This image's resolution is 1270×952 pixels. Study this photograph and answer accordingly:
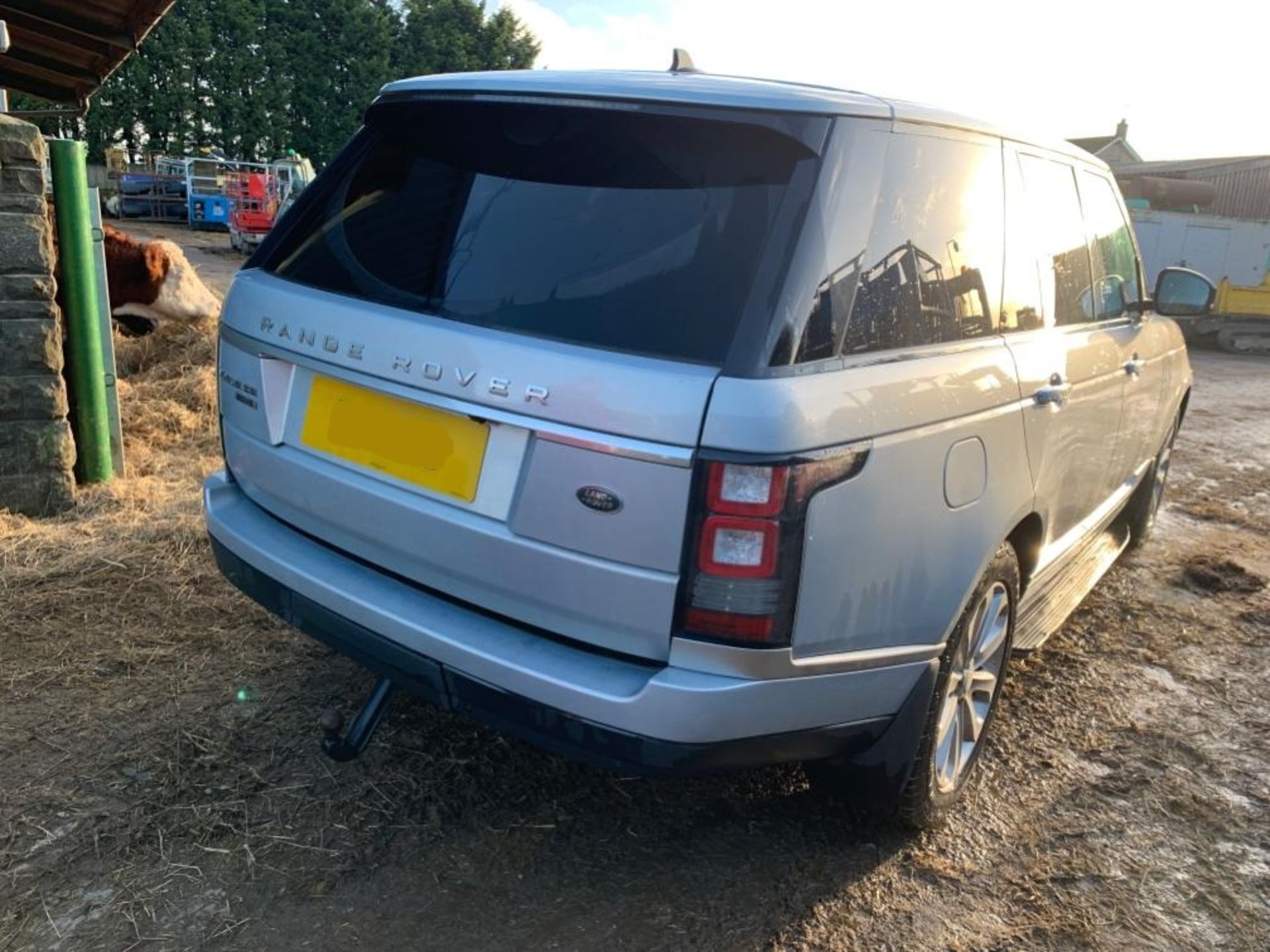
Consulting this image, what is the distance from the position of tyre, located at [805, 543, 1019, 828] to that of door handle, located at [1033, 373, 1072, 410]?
0.45 meters

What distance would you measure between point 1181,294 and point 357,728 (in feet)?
13.0

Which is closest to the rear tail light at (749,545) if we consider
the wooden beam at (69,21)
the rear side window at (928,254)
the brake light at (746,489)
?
the brake light at (746,489)

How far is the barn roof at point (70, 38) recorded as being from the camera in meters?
6.63

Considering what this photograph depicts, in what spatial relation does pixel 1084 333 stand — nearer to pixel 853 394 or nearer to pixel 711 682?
pixel 853 394

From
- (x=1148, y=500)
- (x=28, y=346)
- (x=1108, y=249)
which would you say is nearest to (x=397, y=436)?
(x=1108, y=249)

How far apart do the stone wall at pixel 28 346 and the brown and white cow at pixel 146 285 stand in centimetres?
299

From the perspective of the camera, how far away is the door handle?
2.83 m

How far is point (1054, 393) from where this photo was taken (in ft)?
9.55

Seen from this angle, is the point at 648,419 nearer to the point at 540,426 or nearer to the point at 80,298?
the point at 540,426

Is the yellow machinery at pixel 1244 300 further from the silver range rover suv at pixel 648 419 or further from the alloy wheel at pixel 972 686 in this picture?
the silver range rover suv at pixel 648 419

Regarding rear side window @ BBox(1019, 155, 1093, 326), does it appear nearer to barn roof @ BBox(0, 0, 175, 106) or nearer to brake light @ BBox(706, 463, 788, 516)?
brake light @ BBox(706, 463, 788, 516)

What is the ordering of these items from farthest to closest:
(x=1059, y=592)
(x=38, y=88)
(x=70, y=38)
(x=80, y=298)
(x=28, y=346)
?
(x=38, y=88) → (x=70, y=38) → (x=80, y=298) → (x=28, y=346) → (x=1059, y=592)

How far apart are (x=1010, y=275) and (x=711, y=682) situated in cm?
165

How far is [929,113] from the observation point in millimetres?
2441
